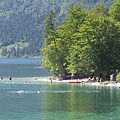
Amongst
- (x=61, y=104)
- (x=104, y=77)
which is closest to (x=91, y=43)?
(x=104, y=77)

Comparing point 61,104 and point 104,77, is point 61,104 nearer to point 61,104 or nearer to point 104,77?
point 61,104

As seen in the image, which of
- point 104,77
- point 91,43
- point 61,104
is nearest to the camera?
point 61,104

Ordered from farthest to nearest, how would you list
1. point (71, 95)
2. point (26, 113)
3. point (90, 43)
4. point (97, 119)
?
point (90, 43), point (71, 95), point (26, 113), point (97, 119)

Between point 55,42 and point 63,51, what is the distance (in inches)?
249

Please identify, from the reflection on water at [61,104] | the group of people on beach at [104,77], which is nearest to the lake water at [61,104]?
the reflection on water at [61,104]

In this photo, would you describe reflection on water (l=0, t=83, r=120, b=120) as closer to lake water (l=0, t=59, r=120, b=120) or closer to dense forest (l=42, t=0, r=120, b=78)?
lake water (l=0, t=59, r=120, b=120)

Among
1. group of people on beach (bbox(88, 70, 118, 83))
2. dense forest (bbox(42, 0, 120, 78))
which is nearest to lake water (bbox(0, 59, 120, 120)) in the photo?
group of people on beach (bbox(88, 70, 118, 83))

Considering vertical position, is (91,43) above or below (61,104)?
above

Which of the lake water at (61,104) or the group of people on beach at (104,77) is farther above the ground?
the group of people on beach at (104,77)

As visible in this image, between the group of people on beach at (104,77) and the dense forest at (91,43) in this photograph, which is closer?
the group of people on beach at (104,77)

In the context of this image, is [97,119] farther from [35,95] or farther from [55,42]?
[55,42]

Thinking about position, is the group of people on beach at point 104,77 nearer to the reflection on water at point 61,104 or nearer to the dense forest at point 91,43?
the dense forest at point 91,43

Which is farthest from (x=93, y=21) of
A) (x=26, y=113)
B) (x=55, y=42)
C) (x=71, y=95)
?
(x=26, y=113)

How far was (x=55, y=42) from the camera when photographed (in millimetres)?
137625
